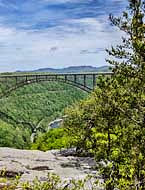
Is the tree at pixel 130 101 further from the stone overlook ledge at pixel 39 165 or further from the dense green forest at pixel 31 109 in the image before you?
the dense green forest at pixel 31 109

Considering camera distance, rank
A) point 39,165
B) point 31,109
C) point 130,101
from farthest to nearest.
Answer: point 31,109 < point 39,165 < point 130,101

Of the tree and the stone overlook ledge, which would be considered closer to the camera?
the tree

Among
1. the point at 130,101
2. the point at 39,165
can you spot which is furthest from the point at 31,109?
the point at 130,101

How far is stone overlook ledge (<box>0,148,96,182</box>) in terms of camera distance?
14.7 metres

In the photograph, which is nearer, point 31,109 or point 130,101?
point 130,101

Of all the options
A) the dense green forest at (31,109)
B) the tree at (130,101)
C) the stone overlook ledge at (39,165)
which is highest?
the tree at (130,101)

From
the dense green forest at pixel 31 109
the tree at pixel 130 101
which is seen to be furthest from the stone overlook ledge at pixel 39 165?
the dense green forest at pixel 31 109

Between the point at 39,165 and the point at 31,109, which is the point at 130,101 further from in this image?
the point at 31,109

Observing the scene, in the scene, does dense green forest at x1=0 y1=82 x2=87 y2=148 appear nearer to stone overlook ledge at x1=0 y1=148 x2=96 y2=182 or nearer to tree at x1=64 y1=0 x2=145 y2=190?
stone overlook ledge at x1=0 y1=148 x2=96 y2=182

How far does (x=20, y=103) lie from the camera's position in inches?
4264

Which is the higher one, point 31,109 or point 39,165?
point 39,165

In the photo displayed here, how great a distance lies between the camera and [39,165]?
1636cm

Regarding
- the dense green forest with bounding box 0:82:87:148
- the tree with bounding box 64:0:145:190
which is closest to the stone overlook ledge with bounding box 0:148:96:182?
the tree with bounding box 64:0:145:190

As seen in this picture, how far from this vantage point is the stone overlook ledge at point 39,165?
14748 mm
